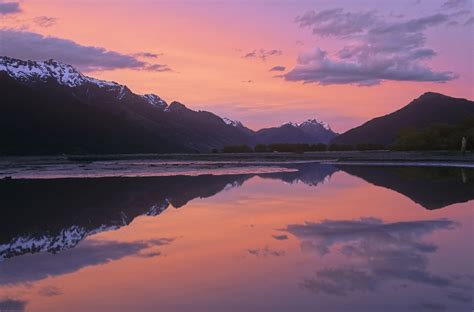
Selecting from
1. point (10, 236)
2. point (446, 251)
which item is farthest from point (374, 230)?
point (10, 236)

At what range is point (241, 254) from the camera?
12422 mm

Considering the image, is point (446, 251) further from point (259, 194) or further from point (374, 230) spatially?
point (259, 194)

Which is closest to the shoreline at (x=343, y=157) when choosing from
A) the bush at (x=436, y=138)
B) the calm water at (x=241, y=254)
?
the bush at (x=436, y=138)

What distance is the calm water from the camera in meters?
8.89

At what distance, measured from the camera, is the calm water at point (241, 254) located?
889 cm

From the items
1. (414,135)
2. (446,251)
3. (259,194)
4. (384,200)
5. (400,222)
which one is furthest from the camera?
(414,135)

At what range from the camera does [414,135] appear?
86.0 m

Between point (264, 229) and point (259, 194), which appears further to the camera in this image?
point (259, 194)

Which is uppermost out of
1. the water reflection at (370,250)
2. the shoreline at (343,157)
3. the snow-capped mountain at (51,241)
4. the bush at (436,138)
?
the bush at (436,138)

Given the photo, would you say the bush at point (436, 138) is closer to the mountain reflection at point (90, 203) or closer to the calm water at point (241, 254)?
the mountain reflection at point (90, 203)

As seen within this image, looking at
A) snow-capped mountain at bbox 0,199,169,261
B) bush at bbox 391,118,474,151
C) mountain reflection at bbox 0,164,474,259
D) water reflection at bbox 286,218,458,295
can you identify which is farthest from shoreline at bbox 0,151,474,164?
snow-capped mountain at bbox 0,199,169,261

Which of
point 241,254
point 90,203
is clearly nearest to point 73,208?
point 90,203

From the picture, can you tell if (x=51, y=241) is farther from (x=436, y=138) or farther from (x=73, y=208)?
(x=436, y=138)

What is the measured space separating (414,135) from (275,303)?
8373cm
